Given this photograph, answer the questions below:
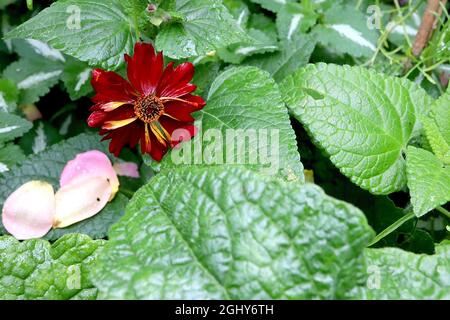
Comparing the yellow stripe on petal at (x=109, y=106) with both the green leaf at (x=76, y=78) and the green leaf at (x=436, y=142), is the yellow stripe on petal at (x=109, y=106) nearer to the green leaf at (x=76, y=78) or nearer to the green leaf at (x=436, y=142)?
the green leaf at (x=76, y=78)

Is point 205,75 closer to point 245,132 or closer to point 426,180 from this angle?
point 245,132

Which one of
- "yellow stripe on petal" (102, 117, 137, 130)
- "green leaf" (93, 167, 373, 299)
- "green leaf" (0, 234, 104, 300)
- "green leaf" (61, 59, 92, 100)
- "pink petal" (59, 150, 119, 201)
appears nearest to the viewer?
→ "green leaf" (93, 167, 373, 299)

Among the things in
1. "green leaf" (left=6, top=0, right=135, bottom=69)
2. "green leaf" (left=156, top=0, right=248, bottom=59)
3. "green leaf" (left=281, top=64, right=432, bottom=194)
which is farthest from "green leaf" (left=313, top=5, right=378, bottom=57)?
"green leaf" (left=6, top=0, right=135, bottom=69)

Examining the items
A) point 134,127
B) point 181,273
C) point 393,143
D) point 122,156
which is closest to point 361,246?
point 181,273

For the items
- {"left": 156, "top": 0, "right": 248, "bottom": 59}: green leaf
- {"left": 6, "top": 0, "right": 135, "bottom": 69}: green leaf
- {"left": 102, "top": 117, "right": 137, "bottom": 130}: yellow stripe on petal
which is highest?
{"left": 156, "top": 0, "right": 248, "bottom": 59}: green leaf

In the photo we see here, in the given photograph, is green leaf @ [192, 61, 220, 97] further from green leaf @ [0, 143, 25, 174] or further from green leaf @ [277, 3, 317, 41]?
green leaf @ [0, 143, 25, 174]

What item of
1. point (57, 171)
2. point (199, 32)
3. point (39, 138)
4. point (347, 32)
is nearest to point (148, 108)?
point (199, 32)
